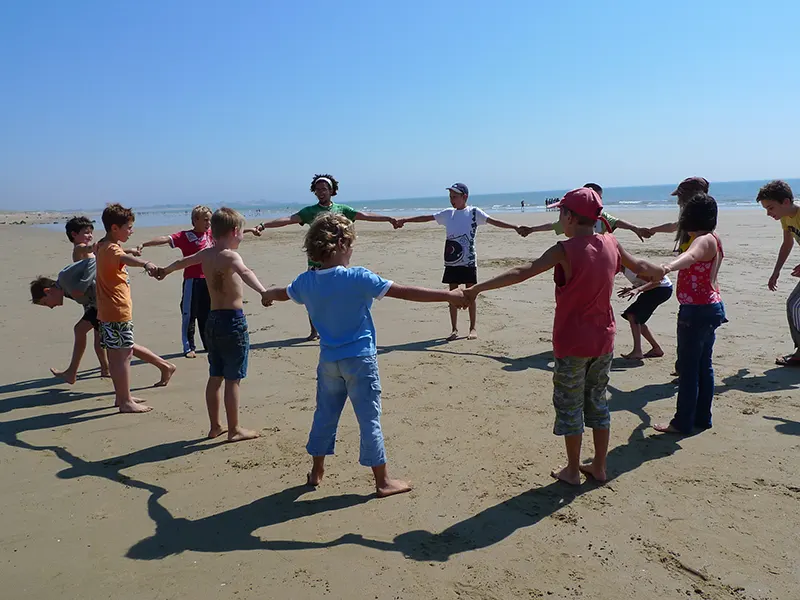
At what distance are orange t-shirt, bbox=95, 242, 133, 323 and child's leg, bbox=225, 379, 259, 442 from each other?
1.58 metres

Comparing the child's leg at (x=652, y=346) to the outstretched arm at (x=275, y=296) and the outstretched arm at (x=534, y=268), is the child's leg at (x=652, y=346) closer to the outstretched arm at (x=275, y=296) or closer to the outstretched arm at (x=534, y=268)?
the outstretched arm at (x=534, y=268)

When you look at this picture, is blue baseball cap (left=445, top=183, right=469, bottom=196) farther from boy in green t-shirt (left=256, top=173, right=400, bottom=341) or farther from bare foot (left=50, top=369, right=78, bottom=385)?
bare foot (left=50, top=369, right=78, bottom=385)

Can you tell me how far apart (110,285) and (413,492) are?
3700 millimetres

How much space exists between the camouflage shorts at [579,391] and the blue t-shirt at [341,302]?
131 cm

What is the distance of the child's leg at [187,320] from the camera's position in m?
7.75

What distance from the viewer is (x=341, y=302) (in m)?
3.71

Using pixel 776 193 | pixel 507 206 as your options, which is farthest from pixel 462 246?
pixel 507 206

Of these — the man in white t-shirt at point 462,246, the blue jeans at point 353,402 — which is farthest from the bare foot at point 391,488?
the man in white t-shirt at point 462,246

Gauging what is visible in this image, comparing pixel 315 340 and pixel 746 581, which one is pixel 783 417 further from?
pixel 315 340

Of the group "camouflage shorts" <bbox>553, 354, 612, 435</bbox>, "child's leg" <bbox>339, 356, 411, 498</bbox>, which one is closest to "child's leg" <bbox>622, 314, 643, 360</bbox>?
"camouflage shorts" <bbox>553, 354, 612, 435</bbox>

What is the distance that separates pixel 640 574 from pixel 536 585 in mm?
581

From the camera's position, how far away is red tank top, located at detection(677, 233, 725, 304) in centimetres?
490

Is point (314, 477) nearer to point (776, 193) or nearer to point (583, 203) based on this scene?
point (583, 203)

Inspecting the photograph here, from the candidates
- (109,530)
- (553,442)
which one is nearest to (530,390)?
(553,442)
